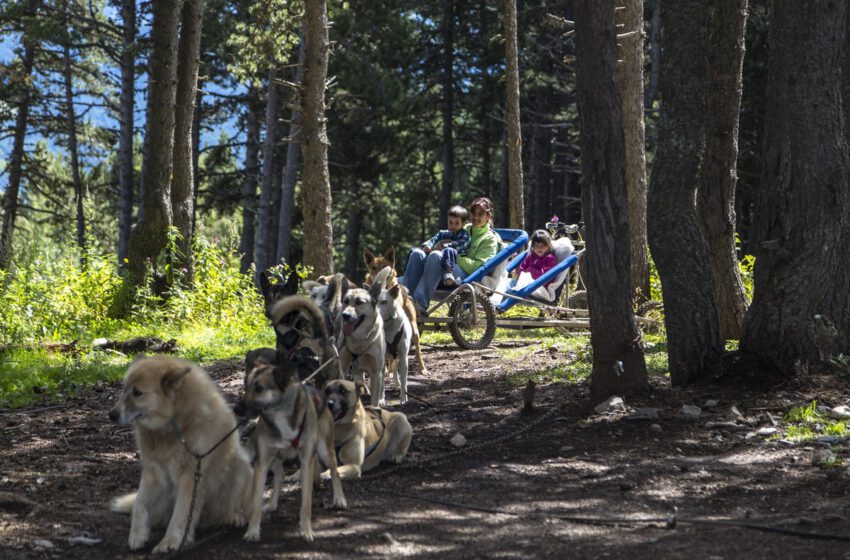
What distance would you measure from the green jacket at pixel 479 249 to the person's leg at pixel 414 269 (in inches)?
32.8

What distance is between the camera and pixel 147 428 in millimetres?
4930

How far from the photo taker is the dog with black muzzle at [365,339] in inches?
326

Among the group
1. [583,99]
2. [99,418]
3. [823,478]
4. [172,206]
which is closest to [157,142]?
[172,206]

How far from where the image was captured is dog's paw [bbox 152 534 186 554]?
488cm

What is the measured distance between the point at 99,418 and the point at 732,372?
6.03 m

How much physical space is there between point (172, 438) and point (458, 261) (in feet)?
29.7

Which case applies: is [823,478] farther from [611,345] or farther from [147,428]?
[147,428]

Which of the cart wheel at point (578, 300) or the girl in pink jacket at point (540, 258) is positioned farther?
the cart wheel at point (578, 300)

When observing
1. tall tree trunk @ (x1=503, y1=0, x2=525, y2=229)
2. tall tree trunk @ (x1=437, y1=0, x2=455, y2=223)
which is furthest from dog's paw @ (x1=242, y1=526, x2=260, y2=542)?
tall tree trunk @ (x1=437, y1=0, x2=455, y2=223)

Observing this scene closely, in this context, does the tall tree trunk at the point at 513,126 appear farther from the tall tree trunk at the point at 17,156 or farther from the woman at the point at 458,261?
the tall tree trunk at the point at 17,156

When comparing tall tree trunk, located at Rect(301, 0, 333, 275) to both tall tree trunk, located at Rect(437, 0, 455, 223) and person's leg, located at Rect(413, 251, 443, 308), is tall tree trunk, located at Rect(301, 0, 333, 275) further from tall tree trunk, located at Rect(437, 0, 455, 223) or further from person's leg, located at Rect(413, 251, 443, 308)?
tall tree trunk, located at Rect(437, 0, 455, 223)

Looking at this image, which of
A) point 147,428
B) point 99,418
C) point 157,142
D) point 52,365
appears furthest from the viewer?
point 157,142

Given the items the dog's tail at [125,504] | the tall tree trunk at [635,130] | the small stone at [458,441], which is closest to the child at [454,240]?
the tall tree trunk at [635,130]

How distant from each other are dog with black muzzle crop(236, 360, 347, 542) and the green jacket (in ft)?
27.1
